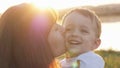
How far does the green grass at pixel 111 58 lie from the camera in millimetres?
5580

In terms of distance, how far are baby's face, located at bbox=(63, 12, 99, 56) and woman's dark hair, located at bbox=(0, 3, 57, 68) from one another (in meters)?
0.50

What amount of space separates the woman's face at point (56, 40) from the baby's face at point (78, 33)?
0.88 feet

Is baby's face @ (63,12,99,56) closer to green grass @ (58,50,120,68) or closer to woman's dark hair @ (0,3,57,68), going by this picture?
woman's dark hair @ (0,3,57,68)

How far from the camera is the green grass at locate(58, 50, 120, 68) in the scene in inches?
220

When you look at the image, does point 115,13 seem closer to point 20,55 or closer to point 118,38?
point 118,38

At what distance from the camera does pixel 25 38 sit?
2.16m

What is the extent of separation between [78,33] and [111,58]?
339 centimetres

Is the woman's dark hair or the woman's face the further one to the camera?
the woman's face

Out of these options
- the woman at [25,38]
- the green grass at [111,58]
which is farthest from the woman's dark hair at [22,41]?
the green grass at [111,58]

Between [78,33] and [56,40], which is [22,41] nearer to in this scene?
[56,40]

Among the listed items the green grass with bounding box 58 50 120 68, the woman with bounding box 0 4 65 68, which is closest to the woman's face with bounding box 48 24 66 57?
the woman with bounding box 0 4 65 68

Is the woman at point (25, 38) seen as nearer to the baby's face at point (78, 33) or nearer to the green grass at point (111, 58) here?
the baby's face at point (78, 33)

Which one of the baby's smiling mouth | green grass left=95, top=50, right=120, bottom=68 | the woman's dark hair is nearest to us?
the woman's dark hair

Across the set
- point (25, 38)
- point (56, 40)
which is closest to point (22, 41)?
point (25, 38)
